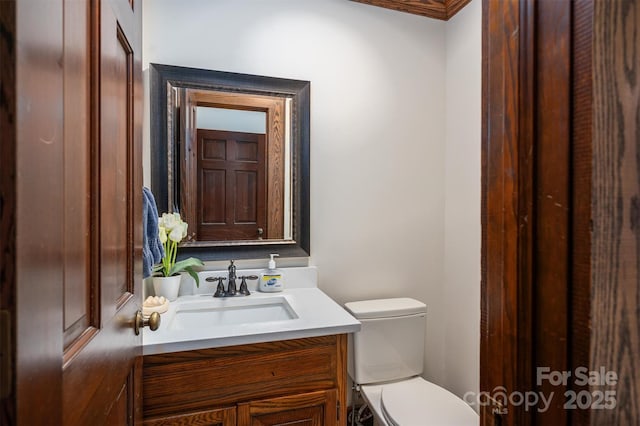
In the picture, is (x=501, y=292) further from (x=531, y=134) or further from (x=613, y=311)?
(x=531, y=134)

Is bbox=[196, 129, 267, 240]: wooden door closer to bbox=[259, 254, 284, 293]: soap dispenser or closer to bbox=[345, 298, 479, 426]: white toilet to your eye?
bbox=[259, 254, 284, 293]: soap dispenser

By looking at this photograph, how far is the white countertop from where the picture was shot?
1.02 m

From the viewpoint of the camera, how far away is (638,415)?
43cm

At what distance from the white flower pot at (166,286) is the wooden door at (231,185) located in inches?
9.1

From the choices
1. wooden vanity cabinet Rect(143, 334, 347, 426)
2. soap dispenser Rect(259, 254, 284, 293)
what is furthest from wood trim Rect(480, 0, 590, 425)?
soap dispenser Rect(259, 254, 284, 293)

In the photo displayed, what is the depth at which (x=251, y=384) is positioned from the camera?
A: 1090 millimetres

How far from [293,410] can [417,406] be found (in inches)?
21.6

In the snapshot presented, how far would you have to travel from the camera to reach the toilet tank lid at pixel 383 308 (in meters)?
1.58

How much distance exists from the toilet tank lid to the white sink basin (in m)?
0.37

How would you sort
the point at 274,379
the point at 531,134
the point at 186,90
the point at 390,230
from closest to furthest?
the point at 531,134
the point at 274,379
the point at 186,90
the point at 390,230

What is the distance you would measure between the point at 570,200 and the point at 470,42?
1644mm

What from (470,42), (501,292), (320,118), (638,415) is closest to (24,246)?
(501,292)

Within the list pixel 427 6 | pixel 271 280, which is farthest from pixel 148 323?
pixel 427 6

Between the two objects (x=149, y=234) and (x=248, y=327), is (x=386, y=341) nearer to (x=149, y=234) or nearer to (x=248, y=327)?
(x=248, y=327)
